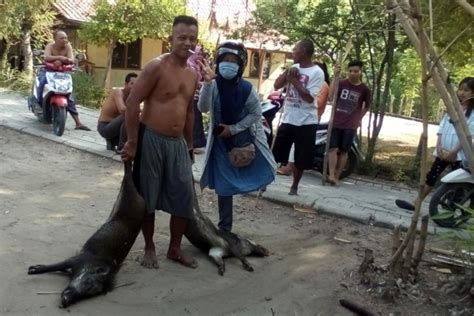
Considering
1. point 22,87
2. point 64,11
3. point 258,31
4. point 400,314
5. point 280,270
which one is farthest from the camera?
point 64,11

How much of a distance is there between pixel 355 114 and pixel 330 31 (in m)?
2.87

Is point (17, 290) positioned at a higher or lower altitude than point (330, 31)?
lower

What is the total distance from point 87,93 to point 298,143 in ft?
28.5

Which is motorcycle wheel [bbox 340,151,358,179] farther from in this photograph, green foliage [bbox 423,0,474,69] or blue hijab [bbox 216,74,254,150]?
blue hijab [bbox 216,74,254,150]

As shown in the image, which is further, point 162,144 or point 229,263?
point 229,263

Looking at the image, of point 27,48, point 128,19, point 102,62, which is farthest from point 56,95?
point 102,62

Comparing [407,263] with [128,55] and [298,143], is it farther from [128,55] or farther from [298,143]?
[128,55]

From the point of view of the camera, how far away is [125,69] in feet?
67.6

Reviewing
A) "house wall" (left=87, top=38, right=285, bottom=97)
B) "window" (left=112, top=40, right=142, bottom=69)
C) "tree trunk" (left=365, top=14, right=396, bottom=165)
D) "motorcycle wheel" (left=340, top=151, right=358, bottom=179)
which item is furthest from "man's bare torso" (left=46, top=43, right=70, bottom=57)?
"window" (left=112, top=40, right=142, bottom=69)

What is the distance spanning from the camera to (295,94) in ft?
19.6

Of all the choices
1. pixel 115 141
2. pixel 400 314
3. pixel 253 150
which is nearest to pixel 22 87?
pixel 115 141

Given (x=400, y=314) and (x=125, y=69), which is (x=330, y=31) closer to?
(x=400, y=314)

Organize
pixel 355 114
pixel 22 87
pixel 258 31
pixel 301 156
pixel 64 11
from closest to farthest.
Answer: pixel 301 156 < pixel 355 114 < pixel 258 31 < pixel 22 87 < pixel 64 11

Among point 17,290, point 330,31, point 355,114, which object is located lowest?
point 17,290
